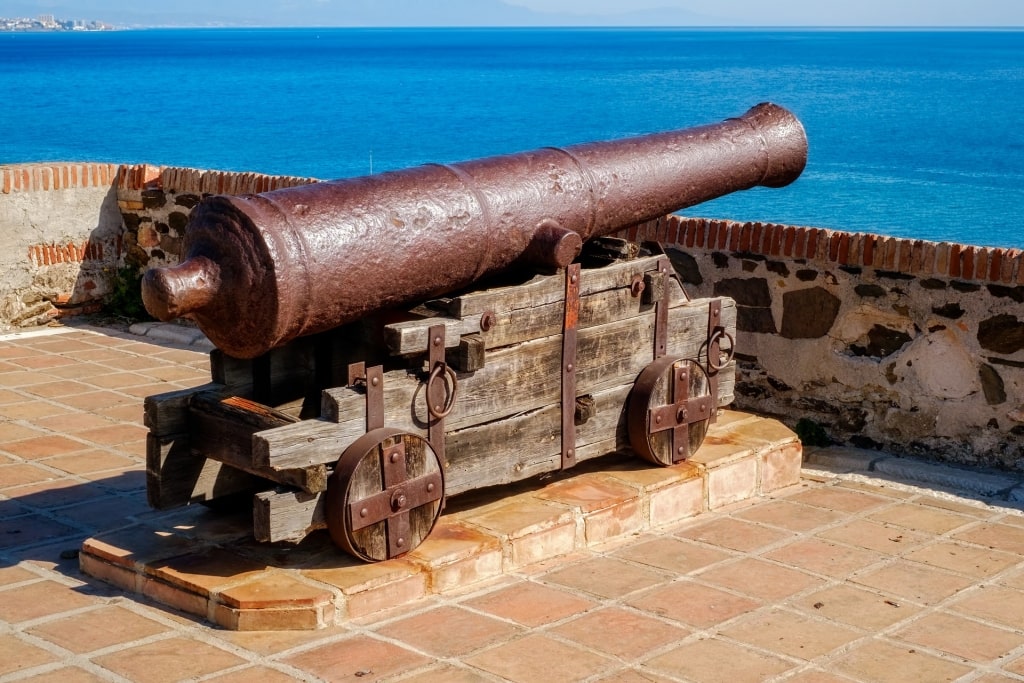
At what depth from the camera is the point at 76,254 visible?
9039 millimetres

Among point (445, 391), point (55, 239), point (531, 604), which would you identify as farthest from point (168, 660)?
point (55, 239)

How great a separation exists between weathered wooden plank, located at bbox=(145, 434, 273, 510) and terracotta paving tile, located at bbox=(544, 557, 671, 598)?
121cm

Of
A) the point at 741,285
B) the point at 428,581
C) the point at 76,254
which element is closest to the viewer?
the point at 428,581

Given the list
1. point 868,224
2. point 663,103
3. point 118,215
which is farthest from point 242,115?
point 118,215

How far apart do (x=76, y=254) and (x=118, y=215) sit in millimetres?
415

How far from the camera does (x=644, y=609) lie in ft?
14.3

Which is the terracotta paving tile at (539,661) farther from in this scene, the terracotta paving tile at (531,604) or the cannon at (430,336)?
the cannon at (430,336)

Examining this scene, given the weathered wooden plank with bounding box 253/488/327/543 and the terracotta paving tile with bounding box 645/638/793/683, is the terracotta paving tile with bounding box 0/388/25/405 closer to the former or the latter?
the weathered wooden plank with bounding box 253/488/327/543

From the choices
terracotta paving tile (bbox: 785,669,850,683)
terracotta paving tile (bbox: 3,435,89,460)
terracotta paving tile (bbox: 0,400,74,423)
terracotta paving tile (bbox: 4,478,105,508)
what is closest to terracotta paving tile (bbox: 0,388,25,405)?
terracotta paving tile (bbox: 0,400,74,423)

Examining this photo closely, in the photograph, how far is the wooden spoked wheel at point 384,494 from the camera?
4.25 m

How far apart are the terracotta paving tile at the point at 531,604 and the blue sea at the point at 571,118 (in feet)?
55.4

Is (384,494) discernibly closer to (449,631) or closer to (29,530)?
(449,631)

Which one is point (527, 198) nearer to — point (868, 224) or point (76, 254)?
point (76, 254)

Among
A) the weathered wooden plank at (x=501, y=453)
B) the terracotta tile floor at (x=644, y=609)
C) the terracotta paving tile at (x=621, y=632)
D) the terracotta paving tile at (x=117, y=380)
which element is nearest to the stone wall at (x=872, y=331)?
the terracotta tile floor at (x=644, y=609)
